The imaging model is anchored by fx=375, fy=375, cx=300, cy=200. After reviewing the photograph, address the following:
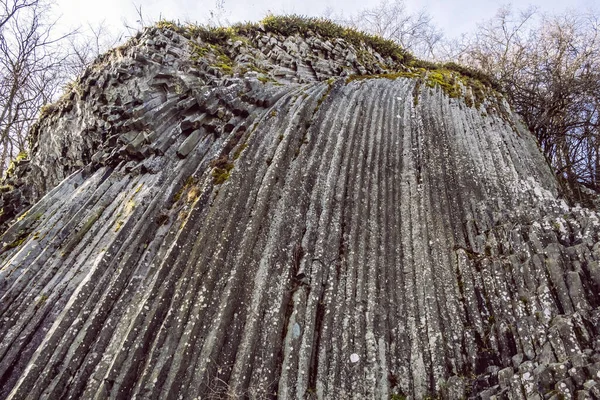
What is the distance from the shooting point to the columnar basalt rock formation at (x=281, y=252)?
13.5 feet

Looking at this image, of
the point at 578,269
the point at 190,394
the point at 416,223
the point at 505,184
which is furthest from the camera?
the point at 505,184

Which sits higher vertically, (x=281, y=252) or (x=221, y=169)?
(x=221, y=169)

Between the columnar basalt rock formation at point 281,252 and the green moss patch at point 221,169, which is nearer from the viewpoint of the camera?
the columnar basalt rock formation at point 281,252

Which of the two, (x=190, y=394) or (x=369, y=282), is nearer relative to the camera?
(x=190, y=394)

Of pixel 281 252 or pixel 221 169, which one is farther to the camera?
pixel 221 169

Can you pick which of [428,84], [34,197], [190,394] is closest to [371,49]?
[428,84]

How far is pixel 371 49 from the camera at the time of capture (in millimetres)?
12758

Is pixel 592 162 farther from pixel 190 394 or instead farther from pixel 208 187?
pixel 190 394

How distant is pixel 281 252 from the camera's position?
5398 mm

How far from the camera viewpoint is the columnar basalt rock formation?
13.5 ft

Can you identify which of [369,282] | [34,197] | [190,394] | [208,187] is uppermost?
[34,197]

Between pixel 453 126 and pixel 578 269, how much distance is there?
4.88m

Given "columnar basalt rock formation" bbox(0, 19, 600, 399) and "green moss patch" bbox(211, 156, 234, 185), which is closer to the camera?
"columnar basalt rock formation" bbox(0, 19, 600, 399)

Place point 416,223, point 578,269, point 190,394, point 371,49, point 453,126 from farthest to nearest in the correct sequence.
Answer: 1. point 371,49
2. point 453,126
3. point 416,223
4. point 578,269
5. point 190,394
